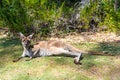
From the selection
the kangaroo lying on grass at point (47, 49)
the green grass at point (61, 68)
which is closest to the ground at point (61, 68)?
the green grass at point (61, 68)

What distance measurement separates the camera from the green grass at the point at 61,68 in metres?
6.43

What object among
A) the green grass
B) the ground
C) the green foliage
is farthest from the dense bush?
the green grass

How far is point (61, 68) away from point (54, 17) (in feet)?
9.67

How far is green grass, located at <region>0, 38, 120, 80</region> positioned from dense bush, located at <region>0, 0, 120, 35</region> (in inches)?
69.4

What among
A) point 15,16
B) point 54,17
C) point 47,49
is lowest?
point 47,49

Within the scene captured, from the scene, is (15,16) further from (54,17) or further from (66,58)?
(66,58)

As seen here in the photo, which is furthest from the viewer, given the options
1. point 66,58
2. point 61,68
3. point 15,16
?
point 15,16

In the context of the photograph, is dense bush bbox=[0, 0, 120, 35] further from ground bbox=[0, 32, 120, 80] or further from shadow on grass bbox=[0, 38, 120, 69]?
ground bbox=[0, 32, 120, 80]

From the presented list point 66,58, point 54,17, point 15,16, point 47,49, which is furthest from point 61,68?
point 15,16

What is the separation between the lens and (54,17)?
941 centimetres

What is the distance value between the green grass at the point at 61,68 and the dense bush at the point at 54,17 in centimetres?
176

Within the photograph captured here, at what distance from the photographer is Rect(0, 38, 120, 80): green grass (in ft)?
21.1

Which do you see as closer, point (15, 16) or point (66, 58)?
point (66, 58)

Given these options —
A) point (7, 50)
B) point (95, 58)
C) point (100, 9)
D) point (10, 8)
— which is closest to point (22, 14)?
point (10, 8)
